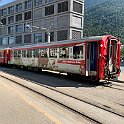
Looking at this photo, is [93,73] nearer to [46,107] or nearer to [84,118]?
[46,107]

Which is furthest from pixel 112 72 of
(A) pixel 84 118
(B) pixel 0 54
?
(B) pixel 0 54

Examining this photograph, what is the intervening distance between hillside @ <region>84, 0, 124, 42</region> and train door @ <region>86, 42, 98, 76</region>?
9342cm

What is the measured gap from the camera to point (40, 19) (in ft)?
271

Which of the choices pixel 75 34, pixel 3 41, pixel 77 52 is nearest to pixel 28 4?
pixel 3 41

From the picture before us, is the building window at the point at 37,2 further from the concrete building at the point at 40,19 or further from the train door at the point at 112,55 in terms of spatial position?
the train door at the point at 112,55

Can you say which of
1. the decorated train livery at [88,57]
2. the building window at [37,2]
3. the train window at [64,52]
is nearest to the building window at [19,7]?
Result: the building window at [37,2]


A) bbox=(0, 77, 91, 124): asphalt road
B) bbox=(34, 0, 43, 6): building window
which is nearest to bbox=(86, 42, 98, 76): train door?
bbox=(0, 77, 91, 124): asphalt road

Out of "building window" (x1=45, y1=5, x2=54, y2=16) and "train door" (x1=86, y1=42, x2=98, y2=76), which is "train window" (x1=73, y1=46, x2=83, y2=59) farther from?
"building window" (x1=45, y1=5, x2=54, y2=16)

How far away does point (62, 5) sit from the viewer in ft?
249

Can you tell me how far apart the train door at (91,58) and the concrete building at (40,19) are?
55.5 m

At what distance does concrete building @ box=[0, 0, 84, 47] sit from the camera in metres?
74.8

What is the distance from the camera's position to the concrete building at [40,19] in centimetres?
7475

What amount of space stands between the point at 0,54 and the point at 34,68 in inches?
626

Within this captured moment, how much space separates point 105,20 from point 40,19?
7829 centimetres
